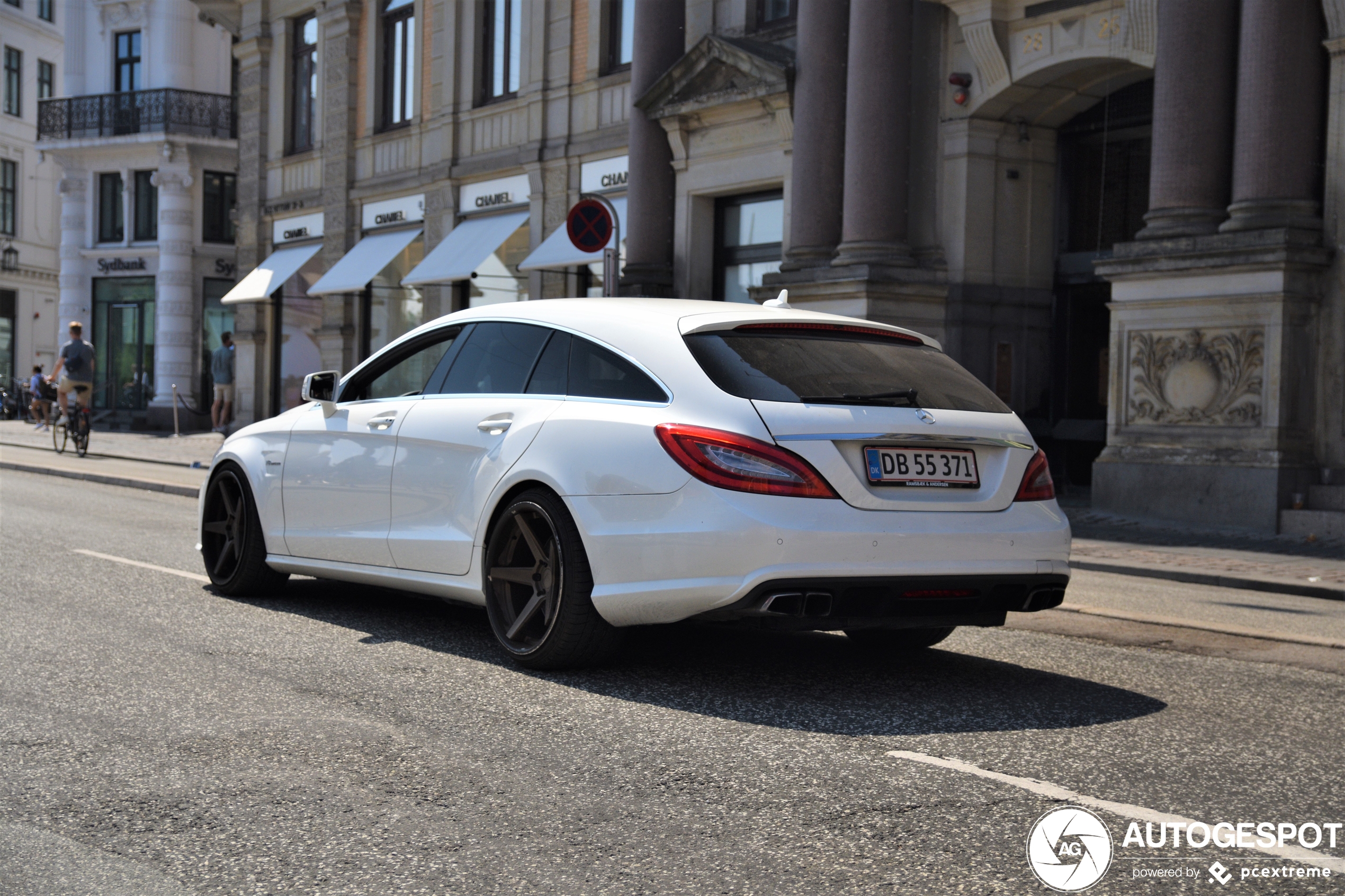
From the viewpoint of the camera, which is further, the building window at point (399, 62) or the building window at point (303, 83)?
the building window at point (303, 83)

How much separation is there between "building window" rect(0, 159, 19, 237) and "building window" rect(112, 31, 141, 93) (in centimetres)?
1539

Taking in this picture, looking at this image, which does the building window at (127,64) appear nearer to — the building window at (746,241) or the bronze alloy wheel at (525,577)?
the building window at (746,241)

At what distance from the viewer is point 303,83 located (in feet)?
106

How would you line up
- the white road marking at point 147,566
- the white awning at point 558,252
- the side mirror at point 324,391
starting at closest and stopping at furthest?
1. the side mirror at point 324,391
2. the white road marking at point 147,566
3. the white awning at point 558,252

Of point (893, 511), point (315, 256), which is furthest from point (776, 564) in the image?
point (315, 256)

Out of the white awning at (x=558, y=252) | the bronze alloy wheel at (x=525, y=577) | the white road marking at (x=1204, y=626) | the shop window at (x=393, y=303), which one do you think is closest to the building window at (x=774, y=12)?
the white awning at (x=558, y=252)

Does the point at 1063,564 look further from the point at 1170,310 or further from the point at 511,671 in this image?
Answer: the point at 1170,310

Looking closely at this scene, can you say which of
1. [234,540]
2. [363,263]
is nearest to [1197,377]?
[234,540]

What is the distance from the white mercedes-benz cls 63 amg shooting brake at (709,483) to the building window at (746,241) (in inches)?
572

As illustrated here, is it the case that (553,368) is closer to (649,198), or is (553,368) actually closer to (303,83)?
(649,198)

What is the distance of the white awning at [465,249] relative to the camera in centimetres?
2497

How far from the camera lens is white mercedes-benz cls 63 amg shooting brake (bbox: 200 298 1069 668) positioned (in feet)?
17.5

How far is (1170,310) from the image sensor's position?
14.9m

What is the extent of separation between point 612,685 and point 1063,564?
1.77m
